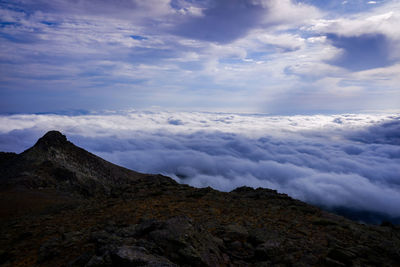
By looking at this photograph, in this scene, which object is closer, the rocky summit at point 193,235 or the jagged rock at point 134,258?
the jagged rock at point 134,258

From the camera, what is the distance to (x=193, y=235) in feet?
25.1

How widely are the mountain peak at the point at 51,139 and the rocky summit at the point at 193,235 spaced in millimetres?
24462

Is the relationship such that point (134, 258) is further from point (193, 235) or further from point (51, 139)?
point (51, 139)

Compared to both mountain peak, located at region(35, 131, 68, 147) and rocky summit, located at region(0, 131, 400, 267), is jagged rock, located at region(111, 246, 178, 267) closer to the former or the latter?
rocky summit, located at region(0, 131, 400, 267)

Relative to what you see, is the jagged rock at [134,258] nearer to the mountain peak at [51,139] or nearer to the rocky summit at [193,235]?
the rocky summit at [193,235]

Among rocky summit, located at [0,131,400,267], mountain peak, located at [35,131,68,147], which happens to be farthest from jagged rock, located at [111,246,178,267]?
mountain peak, located at [35,131,68,147]

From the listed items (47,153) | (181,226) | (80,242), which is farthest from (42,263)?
(47,153)

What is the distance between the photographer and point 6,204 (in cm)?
2295

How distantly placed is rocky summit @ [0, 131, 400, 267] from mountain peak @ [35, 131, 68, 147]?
2446 cm

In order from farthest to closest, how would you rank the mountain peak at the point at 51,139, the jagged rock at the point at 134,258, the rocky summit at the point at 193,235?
the mountain peak at the point at 51,139 → the rocky summit at the point at 193,235 → the jagged rock at the point at 134,258

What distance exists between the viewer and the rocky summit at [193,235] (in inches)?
280

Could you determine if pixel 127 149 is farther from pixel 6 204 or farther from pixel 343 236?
pixel 343 236

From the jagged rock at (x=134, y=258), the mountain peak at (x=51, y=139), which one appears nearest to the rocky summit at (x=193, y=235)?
the jagged rock at (x=134, y=258)

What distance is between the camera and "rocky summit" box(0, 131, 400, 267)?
7109 mm
